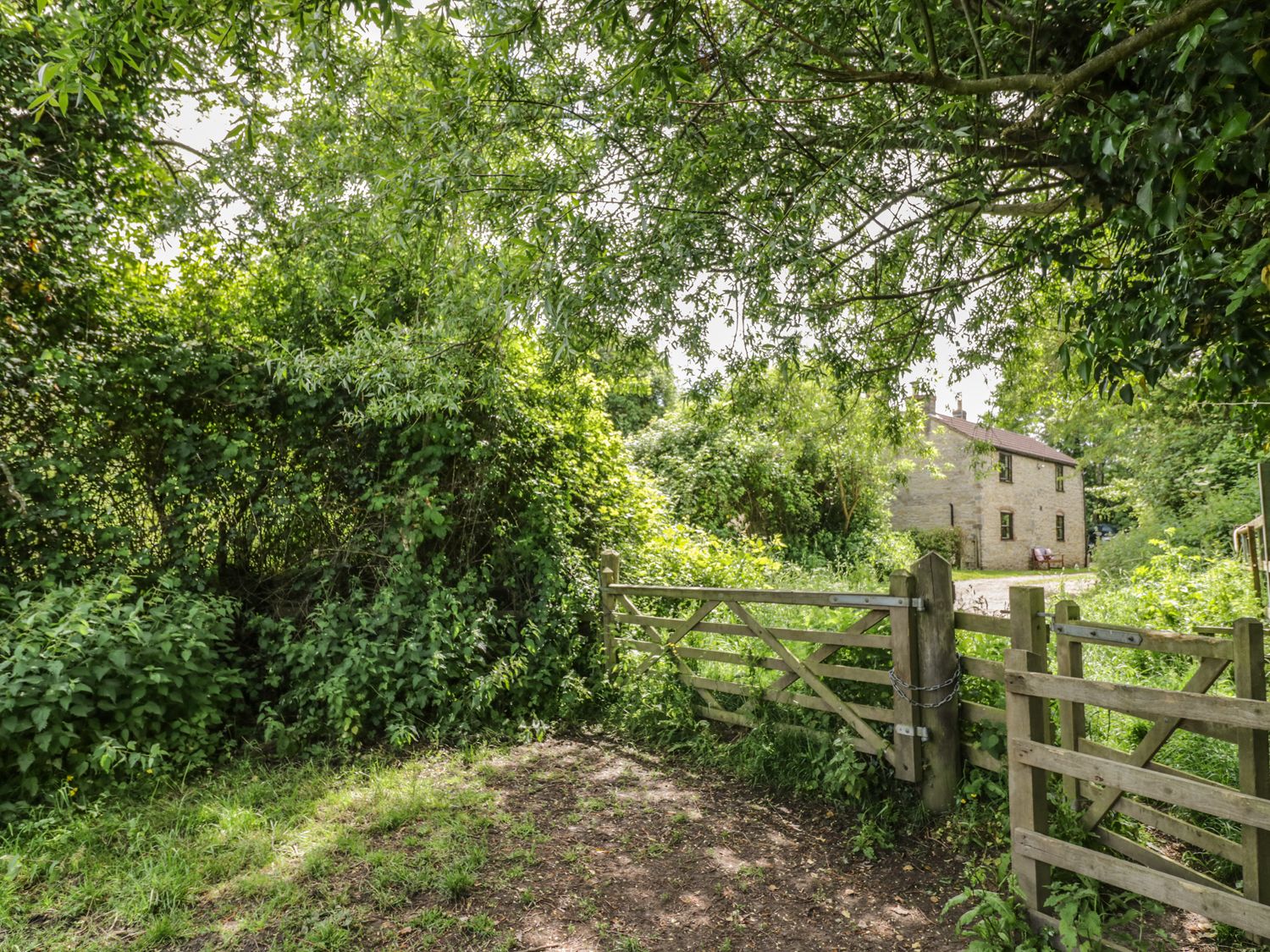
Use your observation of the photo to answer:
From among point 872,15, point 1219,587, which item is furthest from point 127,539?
point 1219,587

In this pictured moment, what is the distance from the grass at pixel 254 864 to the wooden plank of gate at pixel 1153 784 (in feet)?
8.70

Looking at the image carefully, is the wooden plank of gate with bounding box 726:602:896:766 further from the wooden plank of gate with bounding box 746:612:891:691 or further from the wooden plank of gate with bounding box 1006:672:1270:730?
the wooden plank of gate with bounding box 1006:672:1270:730

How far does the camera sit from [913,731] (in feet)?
13.4

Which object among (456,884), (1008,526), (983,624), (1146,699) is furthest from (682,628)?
(1008,526)

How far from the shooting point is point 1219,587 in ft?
23.1

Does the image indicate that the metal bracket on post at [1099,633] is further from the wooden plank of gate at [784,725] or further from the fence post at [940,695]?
the wooden plank of gate at [784,725]

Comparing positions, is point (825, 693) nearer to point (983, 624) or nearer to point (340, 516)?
point (983, 624)

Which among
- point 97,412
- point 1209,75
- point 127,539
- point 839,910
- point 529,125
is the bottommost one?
point 839,910

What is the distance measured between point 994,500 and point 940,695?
81.6 ft

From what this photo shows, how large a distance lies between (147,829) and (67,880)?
50cm

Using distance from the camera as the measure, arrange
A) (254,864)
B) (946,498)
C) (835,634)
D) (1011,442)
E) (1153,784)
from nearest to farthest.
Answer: (1153,784) < (254,864) < (835,634) < (946,498) < (1011,442)

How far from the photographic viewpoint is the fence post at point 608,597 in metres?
6.66

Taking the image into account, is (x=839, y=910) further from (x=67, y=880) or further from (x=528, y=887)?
(x=67, y=880)

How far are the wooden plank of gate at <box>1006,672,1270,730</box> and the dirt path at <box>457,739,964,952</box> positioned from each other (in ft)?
4.00
